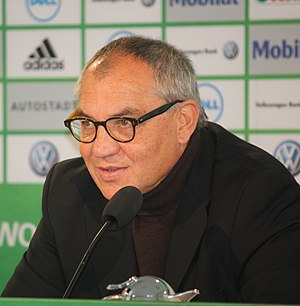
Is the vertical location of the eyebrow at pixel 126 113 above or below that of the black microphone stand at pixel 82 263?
above

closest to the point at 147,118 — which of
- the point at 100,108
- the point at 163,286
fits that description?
the point at 100,108

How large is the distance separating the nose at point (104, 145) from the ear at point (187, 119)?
0.23m

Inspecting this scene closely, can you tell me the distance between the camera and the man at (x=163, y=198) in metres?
1.98

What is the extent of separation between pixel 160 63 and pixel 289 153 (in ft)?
5.17

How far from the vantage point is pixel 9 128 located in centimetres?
364

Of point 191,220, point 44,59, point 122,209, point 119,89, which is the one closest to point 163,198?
point 191,220

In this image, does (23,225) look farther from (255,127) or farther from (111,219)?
(111,219)

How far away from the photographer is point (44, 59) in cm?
365

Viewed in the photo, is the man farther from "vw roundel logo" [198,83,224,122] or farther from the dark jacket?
"vw roundel logo" [198,83,224,122]

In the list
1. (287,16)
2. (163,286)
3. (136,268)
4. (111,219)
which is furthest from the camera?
(287,16)

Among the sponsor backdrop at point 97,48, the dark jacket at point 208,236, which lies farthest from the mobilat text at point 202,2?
the dark jacket at point 208,236

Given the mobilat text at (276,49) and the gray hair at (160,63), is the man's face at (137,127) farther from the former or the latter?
the mobilat text at (276,49)

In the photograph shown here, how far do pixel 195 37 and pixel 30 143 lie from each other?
899 millimetres

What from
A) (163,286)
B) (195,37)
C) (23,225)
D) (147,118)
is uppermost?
(195,37)
